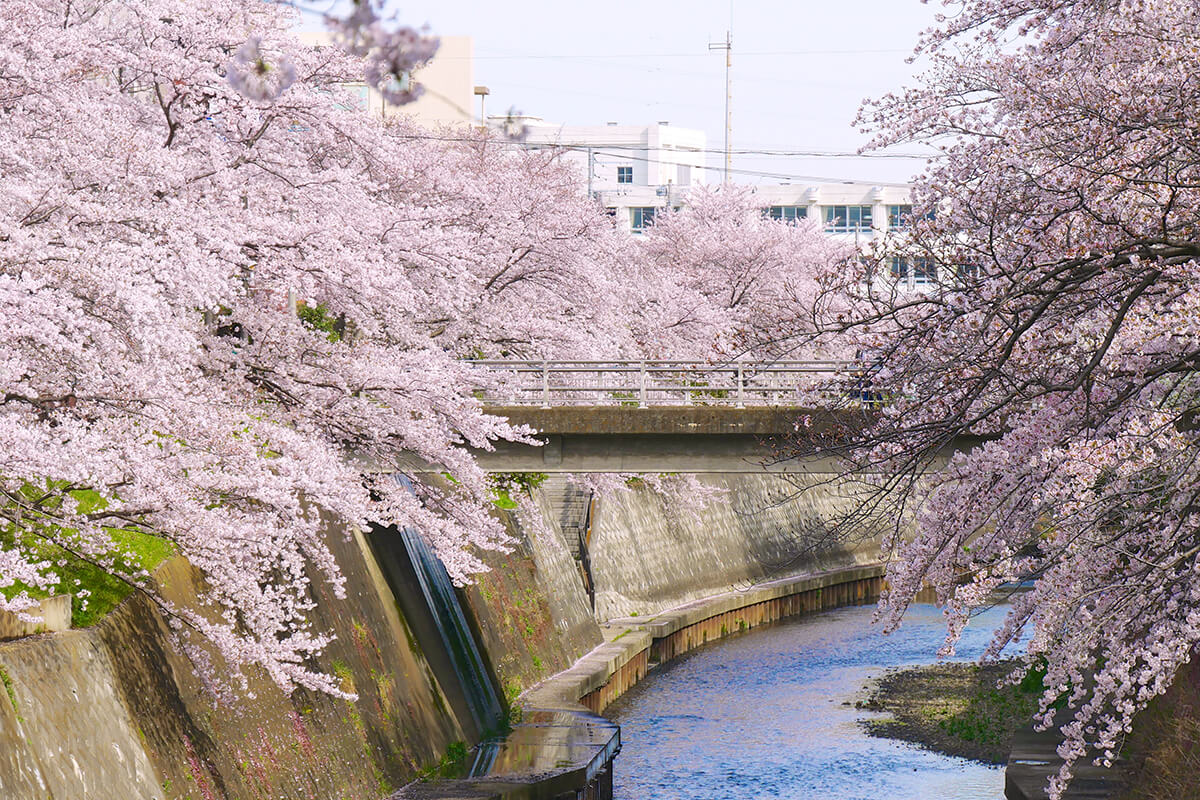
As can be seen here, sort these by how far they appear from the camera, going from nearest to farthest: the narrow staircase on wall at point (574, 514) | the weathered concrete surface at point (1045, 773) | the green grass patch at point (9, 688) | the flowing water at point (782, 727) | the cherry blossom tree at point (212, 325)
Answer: the green grass patch at point (9, 688) < the cherry blossom tree at point (212, 325) < the weathered concrete surface at point (1045, 773) < the flowing water at point (782, 727) < the narrow staircase on wall at point (574, 514)

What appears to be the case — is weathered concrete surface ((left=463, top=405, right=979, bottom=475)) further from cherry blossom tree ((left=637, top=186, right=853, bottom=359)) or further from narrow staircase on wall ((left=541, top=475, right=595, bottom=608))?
cherry blossom tree ((left=637, top=186, right=853, bottom=359))

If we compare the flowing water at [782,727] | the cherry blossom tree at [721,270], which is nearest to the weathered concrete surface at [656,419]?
the flowing water at [782,727]

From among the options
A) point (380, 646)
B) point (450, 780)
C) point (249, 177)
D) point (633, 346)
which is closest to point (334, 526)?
point (380, 646)

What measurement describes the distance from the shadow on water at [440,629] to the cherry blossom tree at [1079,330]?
11874 millimetres

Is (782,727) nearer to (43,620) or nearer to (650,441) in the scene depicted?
(650,441)

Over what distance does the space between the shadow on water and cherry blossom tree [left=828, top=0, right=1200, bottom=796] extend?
11874mm

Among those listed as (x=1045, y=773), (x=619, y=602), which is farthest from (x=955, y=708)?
(x=1045, y=773)

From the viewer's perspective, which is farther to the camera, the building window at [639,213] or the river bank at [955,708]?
the building window at [639,213]

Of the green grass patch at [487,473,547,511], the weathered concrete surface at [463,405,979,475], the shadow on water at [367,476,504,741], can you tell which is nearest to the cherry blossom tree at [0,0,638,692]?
the weathered concrete surface at [463,405,979,475]

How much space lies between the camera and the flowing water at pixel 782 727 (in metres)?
23.9

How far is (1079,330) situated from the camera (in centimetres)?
1070

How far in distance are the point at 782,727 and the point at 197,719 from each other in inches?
637

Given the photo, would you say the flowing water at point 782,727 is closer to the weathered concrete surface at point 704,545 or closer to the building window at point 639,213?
the weathered concrete surface at point 704,545

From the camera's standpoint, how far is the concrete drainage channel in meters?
20.1
